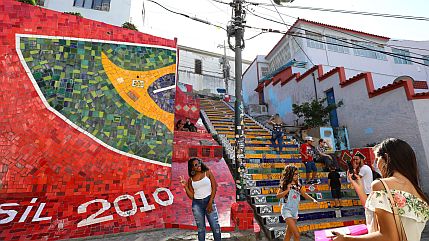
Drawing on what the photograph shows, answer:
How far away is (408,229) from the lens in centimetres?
153

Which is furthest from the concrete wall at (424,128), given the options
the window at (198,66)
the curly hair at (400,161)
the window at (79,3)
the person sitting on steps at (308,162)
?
the window at (198,66)

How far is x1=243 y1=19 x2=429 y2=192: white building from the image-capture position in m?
8.90

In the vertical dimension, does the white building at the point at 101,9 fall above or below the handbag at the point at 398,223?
above

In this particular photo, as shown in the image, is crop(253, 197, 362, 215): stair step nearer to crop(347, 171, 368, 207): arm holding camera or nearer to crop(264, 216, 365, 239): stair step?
crop(264, 216, 365, 239): stair step

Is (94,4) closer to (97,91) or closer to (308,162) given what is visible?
(97,91)

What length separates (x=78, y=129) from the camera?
5.91m

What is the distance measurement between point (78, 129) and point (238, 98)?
428cm

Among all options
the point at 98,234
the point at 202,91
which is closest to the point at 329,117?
the point at 98,234

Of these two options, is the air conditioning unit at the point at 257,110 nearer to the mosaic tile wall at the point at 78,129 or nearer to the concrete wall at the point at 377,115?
the concrete wall at the point at 377,115

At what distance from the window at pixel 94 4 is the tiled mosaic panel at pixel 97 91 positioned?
12.8 meters

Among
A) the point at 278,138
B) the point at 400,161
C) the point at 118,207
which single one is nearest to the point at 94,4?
the point at 278,138


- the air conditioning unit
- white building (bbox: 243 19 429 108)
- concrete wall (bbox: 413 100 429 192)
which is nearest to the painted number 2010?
concrete wall (bbox: 413 100 429 192)

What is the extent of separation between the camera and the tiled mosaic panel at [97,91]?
5910 mm

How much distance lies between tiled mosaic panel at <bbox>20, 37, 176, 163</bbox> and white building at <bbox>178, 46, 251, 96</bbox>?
2035 centimetres
